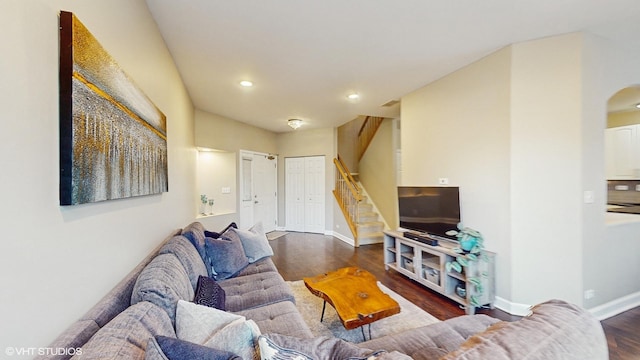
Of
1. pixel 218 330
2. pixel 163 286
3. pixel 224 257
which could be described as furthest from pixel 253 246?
pixel 218 330

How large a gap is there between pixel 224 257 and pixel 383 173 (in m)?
4.45

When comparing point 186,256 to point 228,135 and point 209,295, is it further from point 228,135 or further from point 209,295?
point 228,135

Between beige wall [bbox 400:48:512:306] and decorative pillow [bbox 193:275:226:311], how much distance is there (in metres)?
2.73

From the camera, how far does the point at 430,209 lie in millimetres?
3336

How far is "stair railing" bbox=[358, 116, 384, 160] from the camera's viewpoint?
6698 mm

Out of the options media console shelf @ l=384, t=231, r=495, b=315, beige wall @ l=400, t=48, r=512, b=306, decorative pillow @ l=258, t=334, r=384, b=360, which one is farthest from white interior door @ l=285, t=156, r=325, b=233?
decorative pillow @ l=258, t=334, r=384, b=360

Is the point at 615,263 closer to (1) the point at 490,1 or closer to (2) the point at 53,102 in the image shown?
(1) the point at 490,1

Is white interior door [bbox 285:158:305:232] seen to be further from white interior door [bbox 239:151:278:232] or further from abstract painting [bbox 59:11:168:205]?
abstract painting [bbox 59:11:168:205]

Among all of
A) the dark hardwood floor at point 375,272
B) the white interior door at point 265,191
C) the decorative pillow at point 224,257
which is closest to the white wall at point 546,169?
the dark hardwood floor at point 375,272

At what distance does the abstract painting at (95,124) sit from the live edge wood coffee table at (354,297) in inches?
63.6

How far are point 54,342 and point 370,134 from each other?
6712 mm

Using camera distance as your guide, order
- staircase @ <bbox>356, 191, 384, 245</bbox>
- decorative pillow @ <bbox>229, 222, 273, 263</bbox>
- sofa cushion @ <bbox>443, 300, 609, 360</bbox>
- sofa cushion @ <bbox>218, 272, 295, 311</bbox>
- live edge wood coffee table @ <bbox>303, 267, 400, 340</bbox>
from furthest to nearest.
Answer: staircase @ <bbox>356, 191, 384, 245</bbox> → decorative pillow @ <bbox>229, 222, 273, 263</bbox> → sofa cushion @ <bbox>218, 272, 295, 311</bbox> → live edge wood coffee table @ <bbox>303, 267, 400, 340</bbox> → sofa cushion @ <bbox>443, 300, 609, 360</bbox>

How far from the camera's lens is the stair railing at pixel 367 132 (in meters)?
6.70

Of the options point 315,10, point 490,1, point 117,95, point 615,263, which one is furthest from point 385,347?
point 615,263
